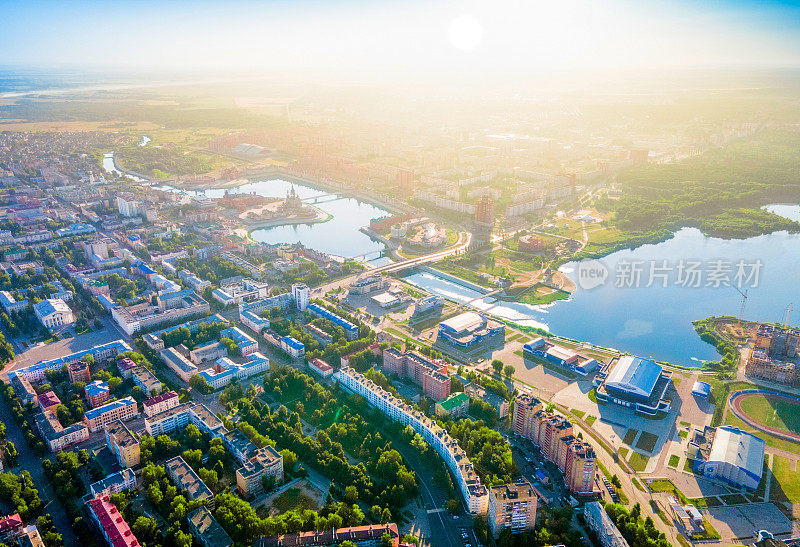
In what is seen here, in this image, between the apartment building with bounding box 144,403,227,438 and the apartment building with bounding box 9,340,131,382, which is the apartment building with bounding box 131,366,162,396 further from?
the apartment building with bounding box 9,340,131,382

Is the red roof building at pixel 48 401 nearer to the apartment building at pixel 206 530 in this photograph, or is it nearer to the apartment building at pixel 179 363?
the apartment building at pixel 179 363

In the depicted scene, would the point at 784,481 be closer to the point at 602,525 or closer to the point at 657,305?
the point at 602,525

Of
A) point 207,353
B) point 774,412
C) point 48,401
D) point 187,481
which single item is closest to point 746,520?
point 774,412

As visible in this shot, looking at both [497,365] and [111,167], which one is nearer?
[497,365]

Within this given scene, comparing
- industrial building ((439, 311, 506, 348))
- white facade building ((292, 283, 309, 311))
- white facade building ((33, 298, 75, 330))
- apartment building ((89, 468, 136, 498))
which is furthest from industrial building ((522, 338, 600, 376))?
white facade building ((33, 298, 75, 330))

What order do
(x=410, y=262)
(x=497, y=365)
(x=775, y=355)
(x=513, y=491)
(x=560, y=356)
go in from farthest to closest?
1. (x=410, y=262)
2. (x=775, y=355)
3. (x=560, y=356)
4. (x=497, y=365)
5. (x=513, y=491)

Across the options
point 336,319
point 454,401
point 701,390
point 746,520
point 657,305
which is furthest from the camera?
point 657,305
